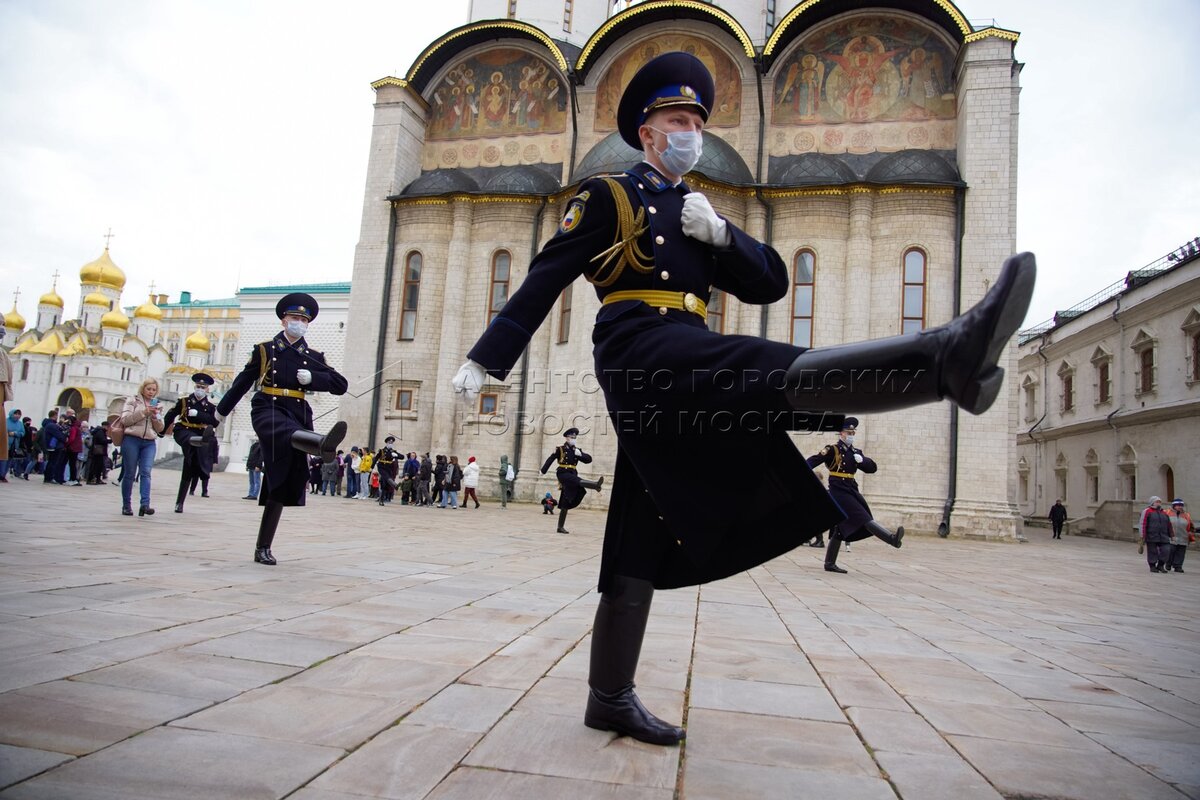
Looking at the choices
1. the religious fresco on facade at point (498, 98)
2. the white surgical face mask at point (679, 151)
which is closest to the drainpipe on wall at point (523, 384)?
the religious fresco on facade at point (498, 98)

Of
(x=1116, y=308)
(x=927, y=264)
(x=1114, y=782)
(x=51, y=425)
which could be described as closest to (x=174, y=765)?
(x=1114, y=782)

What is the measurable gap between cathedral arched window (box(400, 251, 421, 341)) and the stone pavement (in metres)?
21.5

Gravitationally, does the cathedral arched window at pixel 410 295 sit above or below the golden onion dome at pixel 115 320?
below

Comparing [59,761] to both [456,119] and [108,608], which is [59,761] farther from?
[456,119]

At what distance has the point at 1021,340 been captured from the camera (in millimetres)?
47781

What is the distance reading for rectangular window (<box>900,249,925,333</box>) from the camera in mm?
24083

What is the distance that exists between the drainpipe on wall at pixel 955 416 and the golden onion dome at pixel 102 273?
238 feet

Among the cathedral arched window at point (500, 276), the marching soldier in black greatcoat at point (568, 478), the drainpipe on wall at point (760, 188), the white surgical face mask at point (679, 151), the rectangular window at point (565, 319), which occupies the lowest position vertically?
the marching soldier in black greatcoat at point (568, 478)

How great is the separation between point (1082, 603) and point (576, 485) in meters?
8.34

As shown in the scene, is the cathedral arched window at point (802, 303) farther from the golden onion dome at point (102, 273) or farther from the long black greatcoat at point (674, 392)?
the golden onion dome at point (102, 273)

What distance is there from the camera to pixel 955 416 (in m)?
23.4

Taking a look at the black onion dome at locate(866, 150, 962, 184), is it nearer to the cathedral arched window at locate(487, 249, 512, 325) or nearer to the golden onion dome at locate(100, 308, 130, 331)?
the cathedral arched window at locate(487, 249, 512, 325)

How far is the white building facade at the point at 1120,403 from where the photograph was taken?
28.2m

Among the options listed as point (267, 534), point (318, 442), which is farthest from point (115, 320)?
point (318, 442)
